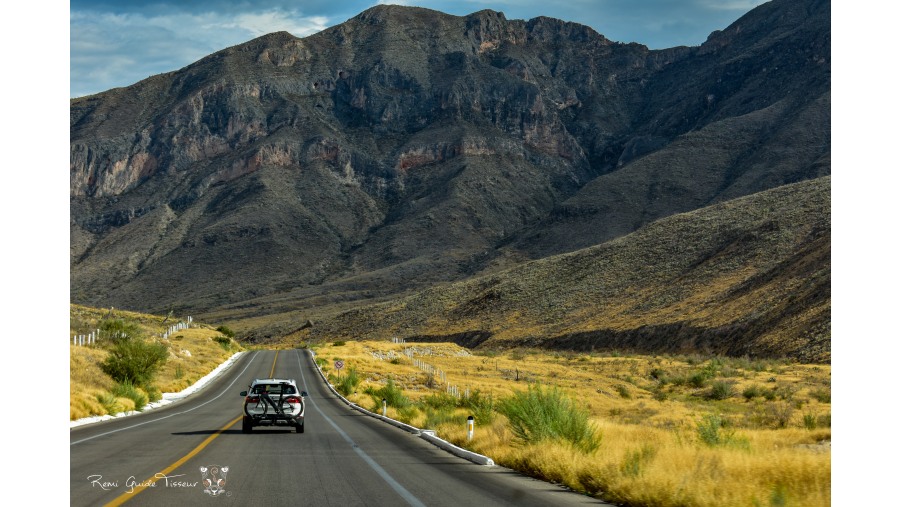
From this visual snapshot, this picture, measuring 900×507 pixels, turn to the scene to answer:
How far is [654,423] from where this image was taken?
34.1 m

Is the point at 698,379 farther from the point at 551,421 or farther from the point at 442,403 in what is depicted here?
the point at 551,421

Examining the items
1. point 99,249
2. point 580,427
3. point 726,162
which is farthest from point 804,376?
point 99,249

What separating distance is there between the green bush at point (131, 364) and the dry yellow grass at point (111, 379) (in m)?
0.54

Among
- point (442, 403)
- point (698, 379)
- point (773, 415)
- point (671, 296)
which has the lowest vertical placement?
point (698, 379)

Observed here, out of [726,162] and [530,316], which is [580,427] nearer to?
[530,316]

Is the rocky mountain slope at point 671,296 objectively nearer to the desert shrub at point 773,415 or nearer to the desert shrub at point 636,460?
the desert shrub at point 773,415

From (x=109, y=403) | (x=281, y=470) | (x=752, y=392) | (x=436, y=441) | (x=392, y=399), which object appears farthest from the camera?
(x=752, y=392)

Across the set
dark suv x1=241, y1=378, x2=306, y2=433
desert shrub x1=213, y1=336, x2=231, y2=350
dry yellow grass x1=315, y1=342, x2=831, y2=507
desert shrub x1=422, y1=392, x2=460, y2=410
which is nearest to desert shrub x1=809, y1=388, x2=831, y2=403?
dry yellow grass x1=315, y1=342, x2=831, y2=507

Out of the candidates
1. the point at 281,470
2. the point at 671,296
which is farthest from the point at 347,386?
the point at 671,296

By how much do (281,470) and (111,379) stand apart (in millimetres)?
29472

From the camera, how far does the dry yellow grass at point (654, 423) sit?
11.6m

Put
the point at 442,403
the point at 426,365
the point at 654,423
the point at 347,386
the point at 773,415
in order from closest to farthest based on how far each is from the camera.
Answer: the point at 654,423
the point at 442,403
the point at 773,415
the point at 347,386
the point at 426,365
